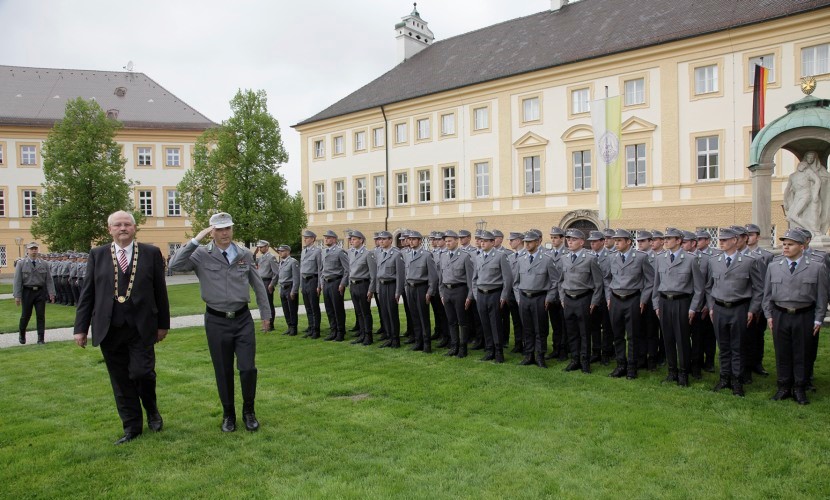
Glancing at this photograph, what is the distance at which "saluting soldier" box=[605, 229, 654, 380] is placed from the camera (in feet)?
28.1

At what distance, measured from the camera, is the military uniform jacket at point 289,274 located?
13.5 metres

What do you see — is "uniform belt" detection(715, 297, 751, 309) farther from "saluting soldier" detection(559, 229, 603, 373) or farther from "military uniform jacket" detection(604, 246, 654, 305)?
"saluting soldier" detection(559, 229, 603, 373)

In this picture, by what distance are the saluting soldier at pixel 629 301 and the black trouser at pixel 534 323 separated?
1040 mm

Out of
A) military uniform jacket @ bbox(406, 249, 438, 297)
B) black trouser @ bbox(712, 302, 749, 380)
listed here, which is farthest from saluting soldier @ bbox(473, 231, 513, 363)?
black trouser @ bbox(712, 302, 749, 380)

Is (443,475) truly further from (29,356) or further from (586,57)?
(586,57)

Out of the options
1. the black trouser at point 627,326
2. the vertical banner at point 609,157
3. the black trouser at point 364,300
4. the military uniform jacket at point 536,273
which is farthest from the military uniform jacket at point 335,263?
the vertical banner at point 609,157

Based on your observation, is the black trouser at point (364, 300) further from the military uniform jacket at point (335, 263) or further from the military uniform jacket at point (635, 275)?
the military uniform jacket at point (635, 275)

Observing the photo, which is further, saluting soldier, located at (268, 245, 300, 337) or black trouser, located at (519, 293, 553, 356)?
saluting soldier, located at (268, 245, 300, 337)

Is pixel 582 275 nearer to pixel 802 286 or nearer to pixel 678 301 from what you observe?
pixel 678 301

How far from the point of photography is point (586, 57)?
98.4ft

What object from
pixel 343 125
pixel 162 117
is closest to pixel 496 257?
pixel 343 125

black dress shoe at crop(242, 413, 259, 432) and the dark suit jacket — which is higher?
the dark suit jacket

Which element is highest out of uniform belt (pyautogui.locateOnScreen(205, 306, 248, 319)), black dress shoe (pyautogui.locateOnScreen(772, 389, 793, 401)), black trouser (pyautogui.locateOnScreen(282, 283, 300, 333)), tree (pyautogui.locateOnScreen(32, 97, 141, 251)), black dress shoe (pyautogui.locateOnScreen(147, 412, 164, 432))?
tree (pyautogui.locateOnScreen(32, 97, 141, 251))

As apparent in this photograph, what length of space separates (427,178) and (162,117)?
27368mm
